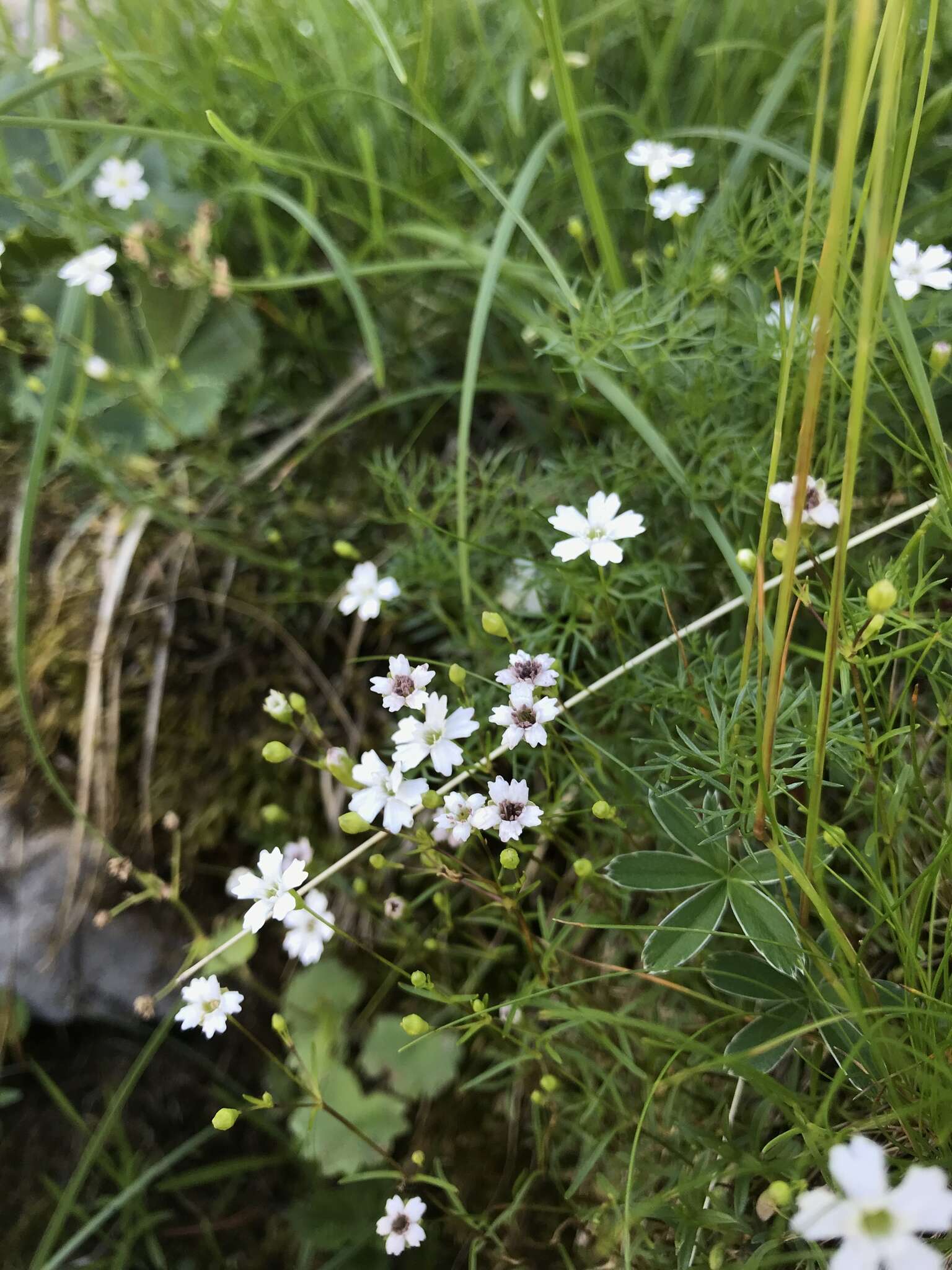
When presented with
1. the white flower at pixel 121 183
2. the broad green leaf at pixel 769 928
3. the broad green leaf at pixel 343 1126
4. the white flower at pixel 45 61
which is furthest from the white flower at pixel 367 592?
the white flower at pixel 45 61

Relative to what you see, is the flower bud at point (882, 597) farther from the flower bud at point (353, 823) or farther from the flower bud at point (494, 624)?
the flower bud at point (353, 823)

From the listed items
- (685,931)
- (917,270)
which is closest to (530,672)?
(685,931)

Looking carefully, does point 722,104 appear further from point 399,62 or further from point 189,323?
point 189,323

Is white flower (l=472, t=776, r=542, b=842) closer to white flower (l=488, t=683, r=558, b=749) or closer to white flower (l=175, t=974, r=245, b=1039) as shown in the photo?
white flower (l=488, t=683, r=558, b=749)

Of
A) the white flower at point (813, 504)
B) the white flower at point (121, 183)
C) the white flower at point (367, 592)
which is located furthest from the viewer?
the white flower at point (121, 183)

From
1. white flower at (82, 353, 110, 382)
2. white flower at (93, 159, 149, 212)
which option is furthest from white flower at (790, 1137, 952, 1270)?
white flower at (93, 159, 149, 212)

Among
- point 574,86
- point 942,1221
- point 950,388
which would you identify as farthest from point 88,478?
point 942,1221
